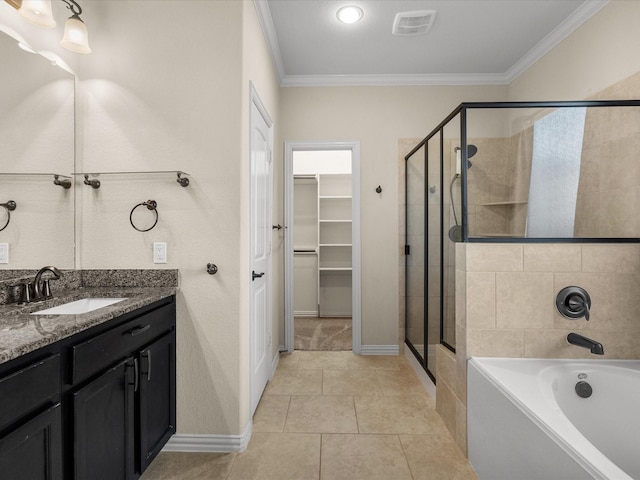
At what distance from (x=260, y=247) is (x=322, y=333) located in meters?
2.05

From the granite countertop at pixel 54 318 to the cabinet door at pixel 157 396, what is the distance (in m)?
0.26

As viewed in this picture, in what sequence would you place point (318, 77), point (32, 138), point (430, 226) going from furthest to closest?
point (318, 77)
point (430, 226)
point (32, 138)

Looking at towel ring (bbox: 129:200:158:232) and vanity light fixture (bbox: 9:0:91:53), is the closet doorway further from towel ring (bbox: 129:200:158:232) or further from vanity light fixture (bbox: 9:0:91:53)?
vanity light fixture (bbox: 9:0:91:53)

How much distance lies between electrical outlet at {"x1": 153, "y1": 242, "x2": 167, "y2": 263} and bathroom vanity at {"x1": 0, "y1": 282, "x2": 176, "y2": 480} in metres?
0.17

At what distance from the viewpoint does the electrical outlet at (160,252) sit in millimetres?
1928

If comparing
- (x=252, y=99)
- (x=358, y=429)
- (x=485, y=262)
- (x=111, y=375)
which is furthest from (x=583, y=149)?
(x=111, y=375)

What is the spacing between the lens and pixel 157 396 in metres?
1.74

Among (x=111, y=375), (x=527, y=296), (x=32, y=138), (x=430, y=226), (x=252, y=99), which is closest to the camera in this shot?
(x=111, y=375)

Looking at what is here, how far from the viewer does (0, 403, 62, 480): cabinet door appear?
916mm

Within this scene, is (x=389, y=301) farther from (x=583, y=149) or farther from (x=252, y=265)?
(x=583, y=149)

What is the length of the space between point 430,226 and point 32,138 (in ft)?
8.26

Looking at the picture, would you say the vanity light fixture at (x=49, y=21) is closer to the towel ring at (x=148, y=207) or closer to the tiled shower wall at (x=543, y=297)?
the towel ring at (x=148, y=207)

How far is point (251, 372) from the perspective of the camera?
2184mm

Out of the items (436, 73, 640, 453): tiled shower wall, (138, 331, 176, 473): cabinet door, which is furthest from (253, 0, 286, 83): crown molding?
(138, 331, 176, 473): cabinet door
